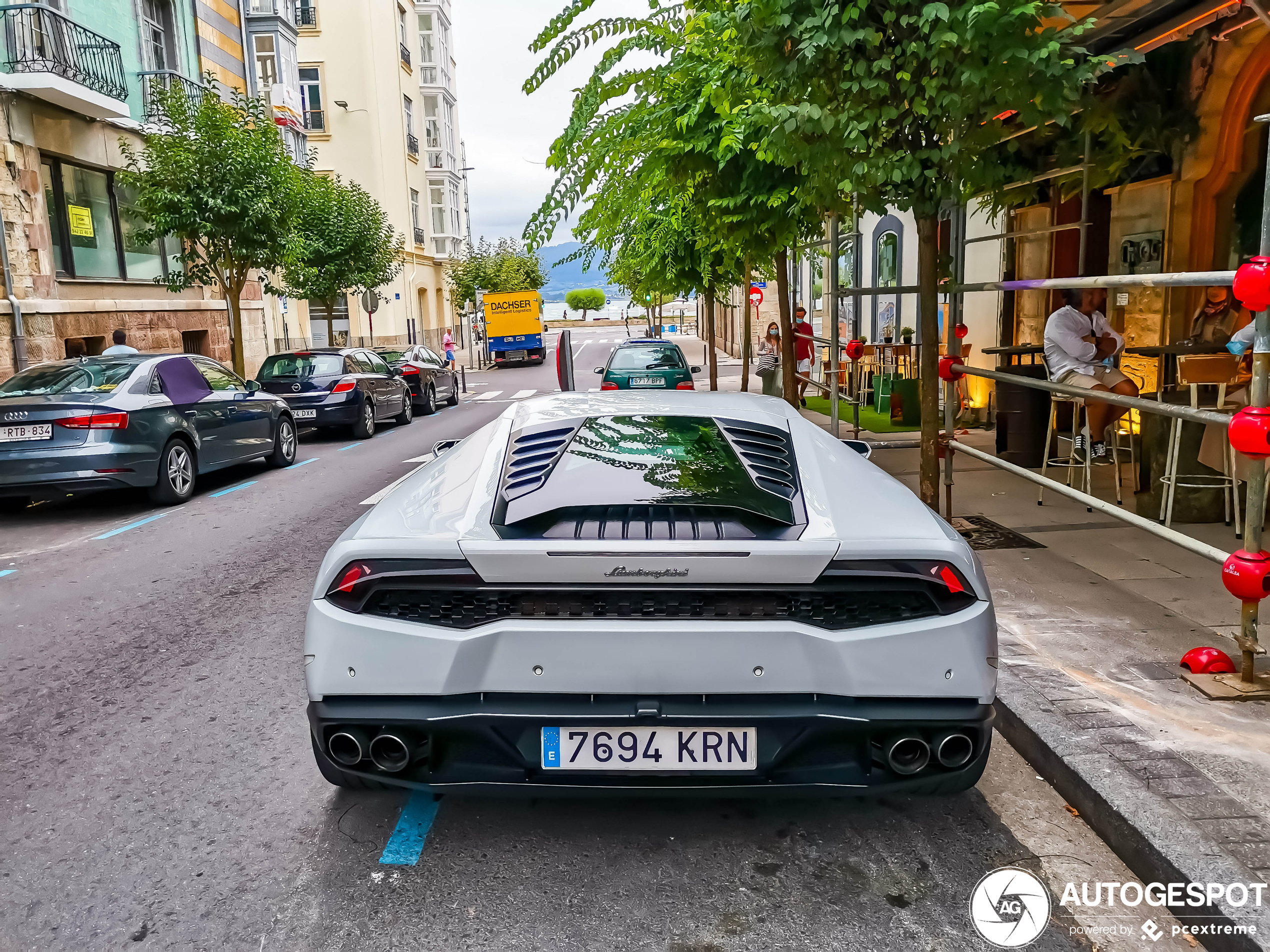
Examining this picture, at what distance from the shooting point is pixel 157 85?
1995 centimetres

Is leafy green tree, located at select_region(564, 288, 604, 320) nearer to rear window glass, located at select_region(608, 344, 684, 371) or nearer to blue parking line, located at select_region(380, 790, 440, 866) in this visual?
rear window glass, located at select_region(608, 344, 684, 371)

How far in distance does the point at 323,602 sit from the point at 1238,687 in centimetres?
366

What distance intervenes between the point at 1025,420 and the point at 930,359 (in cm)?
309

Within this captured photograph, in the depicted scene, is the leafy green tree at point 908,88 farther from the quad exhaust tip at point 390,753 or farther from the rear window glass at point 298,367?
the rear window glass at point 298,367

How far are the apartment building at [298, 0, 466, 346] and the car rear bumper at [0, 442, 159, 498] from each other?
28.6 metres

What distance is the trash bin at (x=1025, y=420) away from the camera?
369 inches

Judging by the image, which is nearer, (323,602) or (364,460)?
(323,602)

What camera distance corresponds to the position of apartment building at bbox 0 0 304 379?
16.3 meters

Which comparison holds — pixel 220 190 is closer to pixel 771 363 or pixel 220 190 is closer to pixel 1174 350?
pixel 771 363

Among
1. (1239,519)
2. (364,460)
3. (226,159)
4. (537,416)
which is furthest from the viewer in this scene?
(226,159)

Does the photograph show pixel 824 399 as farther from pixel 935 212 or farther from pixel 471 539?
pixel 471 539

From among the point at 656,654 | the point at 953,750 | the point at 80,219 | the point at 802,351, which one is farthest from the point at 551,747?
the point at 80,219

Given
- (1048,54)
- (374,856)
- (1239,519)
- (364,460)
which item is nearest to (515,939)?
(374,856)

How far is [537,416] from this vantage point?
3934 millimetres
